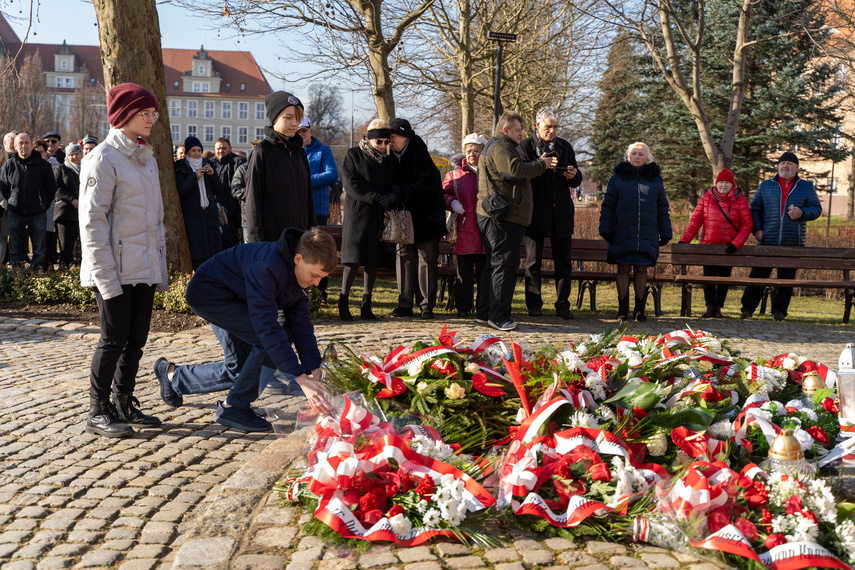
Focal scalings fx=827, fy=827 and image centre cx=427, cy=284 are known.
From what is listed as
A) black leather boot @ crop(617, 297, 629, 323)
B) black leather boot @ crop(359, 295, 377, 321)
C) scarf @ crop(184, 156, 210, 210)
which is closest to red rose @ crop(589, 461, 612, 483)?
black leather boot @ crop(359, 295, 377, 321)

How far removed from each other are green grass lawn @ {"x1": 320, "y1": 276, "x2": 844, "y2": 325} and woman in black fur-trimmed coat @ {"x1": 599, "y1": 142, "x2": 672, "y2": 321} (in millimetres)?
836

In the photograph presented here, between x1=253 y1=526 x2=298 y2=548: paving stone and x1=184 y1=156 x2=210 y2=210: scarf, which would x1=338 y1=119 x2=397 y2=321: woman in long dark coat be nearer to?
x1=184 y1=156 x2=210 y2=210: scarf

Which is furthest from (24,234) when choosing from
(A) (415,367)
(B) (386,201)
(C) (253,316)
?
(A) (415,367)

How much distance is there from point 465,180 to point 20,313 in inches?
206

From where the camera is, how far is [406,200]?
865 cm

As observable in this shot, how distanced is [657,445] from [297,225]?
4.06m

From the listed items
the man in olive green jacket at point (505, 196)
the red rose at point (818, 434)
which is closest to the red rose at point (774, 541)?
the red rose at point (818, 434)

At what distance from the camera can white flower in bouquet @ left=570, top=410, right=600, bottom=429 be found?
149 inches

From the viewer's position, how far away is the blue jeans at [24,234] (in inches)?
485

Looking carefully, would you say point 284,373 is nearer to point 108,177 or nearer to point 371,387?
point 371,387

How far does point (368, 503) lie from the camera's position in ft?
10.9

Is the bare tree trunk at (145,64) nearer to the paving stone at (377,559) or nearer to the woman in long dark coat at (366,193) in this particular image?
the woman in long dark coat at (366,193)

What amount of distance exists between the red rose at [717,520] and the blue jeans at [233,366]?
97.4 inches

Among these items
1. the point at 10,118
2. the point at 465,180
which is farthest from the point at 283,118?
the point at 10,118
